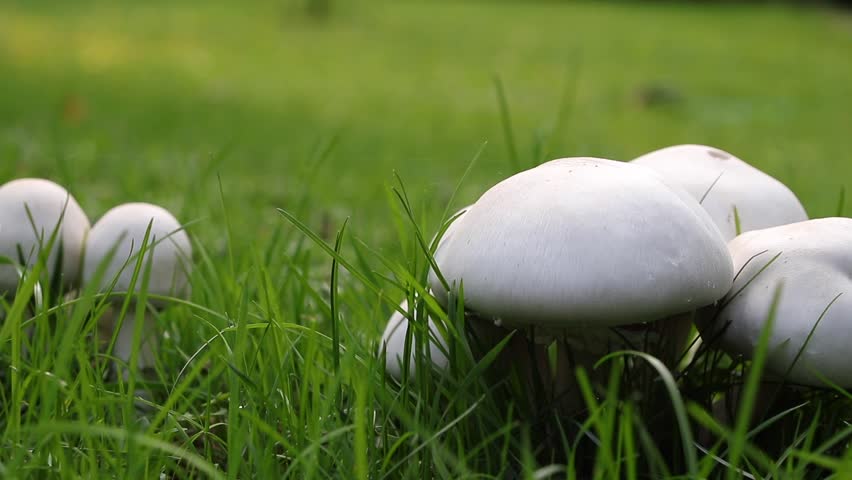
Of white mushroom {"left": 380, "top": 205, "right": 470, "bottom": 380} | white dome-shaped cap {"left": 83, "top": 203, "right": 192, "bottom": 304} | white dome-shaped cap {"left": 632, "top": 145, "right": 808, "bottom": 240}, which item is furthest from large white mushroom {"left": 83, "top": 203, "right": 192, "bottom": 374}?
white dome-shaped cap {"left": 632, "top": 145, "right": 808, "bottom": 240}

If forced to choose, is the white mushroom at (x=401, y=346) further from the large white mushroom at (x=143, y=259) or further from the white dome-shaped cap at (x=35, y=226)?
the white dome-shaped cap at (x=35, y=226)

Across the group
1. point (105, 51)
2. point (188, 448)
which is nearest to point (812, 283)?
point (188, 448)

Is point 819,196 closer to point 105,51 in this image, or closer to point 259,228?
point 259,228

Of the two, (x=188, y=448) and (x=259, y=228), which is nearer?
(x=188, y=448)

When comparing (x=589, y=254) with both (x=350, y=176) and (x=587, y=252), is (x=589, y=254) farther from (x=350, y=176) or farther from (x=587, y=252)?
(x=350, y=176)

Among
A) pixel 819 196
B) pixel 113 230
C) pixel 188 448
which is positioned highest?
pixel 113 230

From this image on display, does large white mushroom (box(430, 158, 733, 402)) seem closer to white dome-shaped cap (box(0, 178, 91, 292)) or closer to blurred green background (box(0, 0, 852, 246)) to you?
blurred green background (box(0, 0, 852, 246))

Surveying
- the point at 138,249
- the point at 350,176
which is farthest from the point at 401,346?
the point at 350,176
